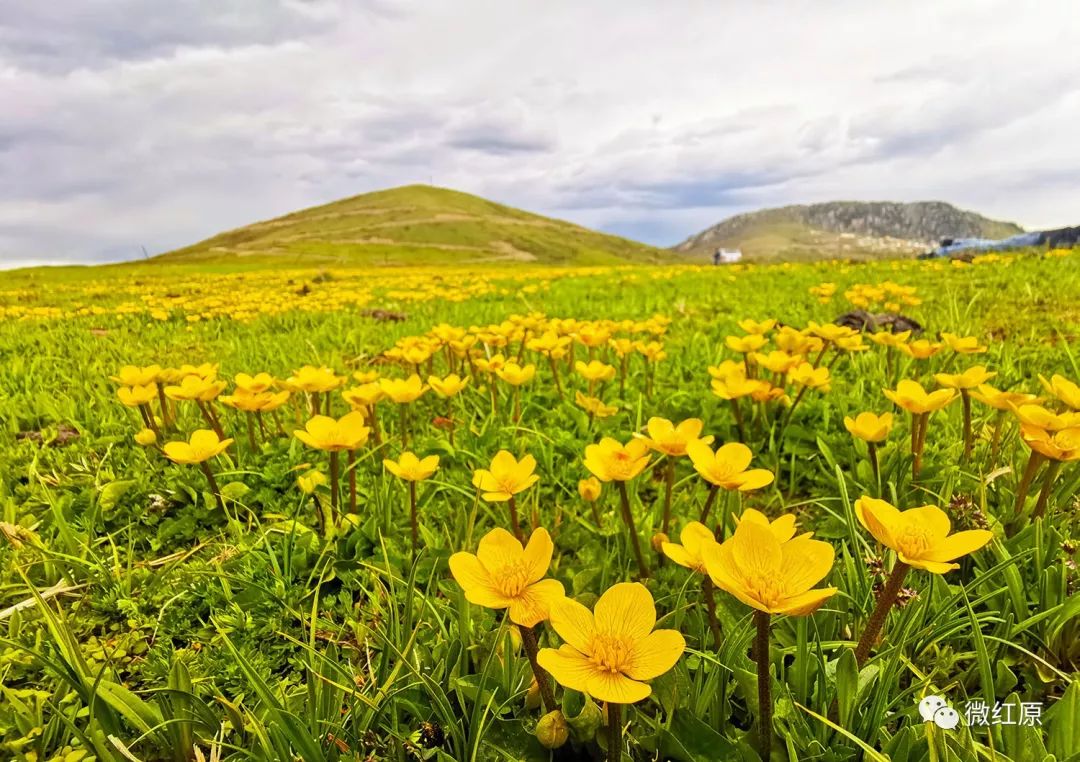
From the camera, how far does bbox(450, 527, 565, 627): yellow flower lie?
104cm

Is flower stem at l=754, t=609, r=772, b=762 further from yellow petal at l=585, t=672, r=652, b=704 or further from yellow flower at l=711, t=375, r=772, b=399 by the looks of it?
yellow flower at l=711, t=375, r=772, b=399

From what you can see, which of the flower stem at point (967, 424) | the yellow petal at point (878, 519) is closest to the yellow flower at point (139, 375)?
the yellow petal at point (878, 519)

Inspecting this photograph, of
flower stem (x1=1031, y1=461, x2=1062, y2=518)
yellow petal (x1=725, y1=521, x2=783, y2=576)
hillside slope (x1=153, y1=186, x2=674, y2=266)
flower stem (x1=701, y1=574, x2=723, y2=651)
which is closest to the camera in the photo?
yellow petal (x1=725, y1=521, x2=783, y2=576)

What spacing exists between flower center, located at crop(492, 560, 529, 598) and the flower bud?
253 mm

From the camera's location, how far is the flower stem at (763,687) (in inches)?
36.9

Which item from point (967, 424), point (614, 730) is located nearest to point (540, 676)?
point (614, 730)

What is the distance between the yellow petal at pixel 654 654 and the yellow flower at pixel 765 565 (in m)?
0.12

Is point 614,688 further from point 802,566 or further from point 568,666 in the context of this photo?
point 802,566

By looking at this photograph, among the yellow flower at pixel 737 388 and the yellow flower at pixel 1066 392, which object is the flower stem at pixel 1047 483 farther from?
the yellow flower at pixel 737 388

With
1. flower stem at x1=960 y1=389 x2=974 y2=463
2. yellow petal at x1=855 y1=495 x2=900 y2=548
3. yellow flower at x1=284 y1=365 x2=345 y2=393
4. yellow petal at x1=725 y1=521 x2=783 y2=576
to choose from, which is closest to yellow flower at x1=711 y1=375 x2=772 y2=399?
flower stem at x1=960 y1=389 x2=974 y2=463

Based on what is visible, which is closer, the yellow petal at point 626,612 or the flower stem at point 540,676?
the yellow petal at point 626,612

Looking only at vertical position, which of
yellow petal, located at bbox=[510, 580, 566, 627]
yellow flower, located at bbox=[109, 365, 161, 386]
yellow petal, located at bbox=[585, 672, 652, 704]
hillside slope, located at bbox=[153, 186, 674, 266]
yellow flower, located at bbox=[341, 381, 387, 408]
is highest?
hillside slope, located at bbox=[153, 186, 674, 266]

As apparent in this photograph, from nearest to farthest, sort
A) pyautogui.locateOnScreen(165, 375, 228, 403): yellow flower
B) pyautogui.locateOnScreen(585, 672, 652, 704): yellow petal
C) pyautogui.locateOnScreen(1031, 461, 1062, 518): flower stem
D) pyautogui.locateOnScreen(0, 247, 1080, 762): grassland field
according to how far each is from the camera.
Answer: pyautogui.locateOnScreen(585, 672, 652, 704): yellow petal, pyautogui.locateOnScreen(0, 247, 1080, 762): grassland field, pyautogui.locateOnScreen(1031, 461, 1062, 518): flower stem, pyautogui.locateOnScreen(165, 375, 228, 403): yellow flower

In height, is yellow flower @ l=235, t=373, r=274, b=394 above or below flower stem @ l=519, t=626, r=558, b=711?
above
